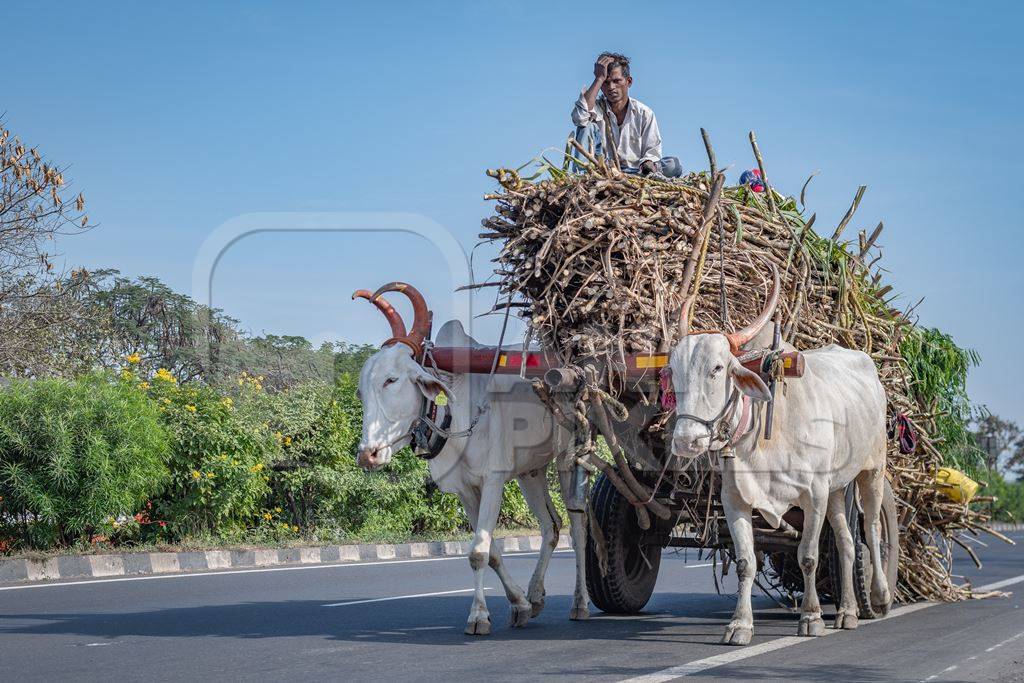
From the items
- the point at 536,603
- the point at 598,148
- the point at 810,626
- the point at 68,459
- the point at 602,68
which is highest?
the point at 602,68

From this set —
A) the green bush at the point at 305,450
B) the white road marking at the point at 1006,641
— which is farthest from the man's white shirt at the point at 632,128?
the green bush at the point at 305,450

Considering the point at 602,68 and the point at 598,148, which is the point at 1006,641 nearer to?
the point at 598,148

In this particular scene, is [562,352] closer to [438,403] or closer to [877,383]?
[438,403]

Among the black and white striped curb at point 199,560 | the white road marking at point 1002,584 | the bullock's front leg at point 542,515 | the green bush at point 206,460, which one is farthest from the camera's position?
the green bush at point 206,460

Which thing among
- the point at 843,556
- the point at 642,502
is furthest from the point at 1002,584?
the point at 642,502

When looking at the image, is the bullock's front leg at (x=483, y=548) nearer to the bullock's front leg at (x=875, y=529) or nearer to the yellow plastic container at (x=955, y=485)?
the bullock's front leg at (x=875, y=529)

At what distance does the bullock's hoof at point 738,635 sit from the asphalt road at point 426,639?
0.09m

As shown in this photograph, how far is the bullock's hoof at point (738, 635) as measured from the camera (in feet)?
21.3

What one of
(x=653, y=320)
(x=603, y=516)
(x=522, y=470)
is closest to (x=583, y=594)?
(x=603, y=516)

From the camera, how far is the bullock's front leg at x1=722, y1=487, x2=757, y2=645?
6531 millimetres

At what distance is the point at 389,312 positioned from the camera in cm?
737

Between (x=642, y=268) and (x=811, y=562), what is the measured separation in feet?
6.77

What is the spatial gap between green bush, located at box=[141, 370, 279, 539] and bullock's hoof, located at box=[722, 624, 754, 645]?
7943 mm

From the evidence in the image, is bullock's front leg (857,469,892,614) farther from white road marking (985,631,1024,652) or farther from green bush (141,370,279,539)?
green bush (141,370,279,539)
